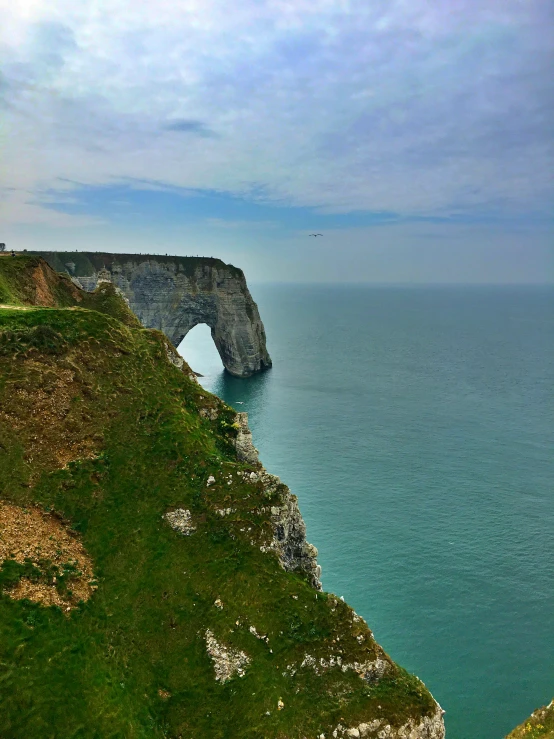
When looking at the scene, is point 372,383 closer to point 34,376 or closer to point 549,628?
point 549,628

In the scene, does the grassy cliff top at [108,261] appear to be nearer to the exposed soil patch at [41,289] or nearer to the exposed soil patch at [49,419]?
the exposed soil patch at [41,289]

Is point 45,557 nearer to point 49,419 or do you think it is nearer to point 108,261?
point 49,419

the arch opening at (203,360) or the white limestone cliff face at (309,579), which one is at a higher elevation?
the arch opening at (203,360)

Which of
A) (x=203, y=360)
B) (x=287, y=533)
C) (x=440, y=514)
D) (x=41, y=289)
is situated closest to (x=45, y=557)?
(x=287, y=533)

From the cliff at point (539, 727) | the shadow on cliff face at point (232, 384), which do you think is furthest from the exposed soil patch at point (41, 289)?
the cliff at point (539, 727)

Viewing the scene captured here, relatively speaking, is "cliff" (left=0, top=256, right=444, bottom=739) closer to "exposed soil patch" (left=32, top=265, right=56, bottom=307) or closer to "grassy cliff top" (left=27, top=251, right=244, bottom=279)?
"exposed soil patch" (left=32, top=265, right=56, bottom=307)

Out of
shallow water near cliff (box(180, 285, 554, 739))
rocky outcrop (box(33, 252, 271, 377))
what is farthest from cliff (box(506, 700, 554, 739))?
rocky outcrop (box(33, 252, 271, 377))
